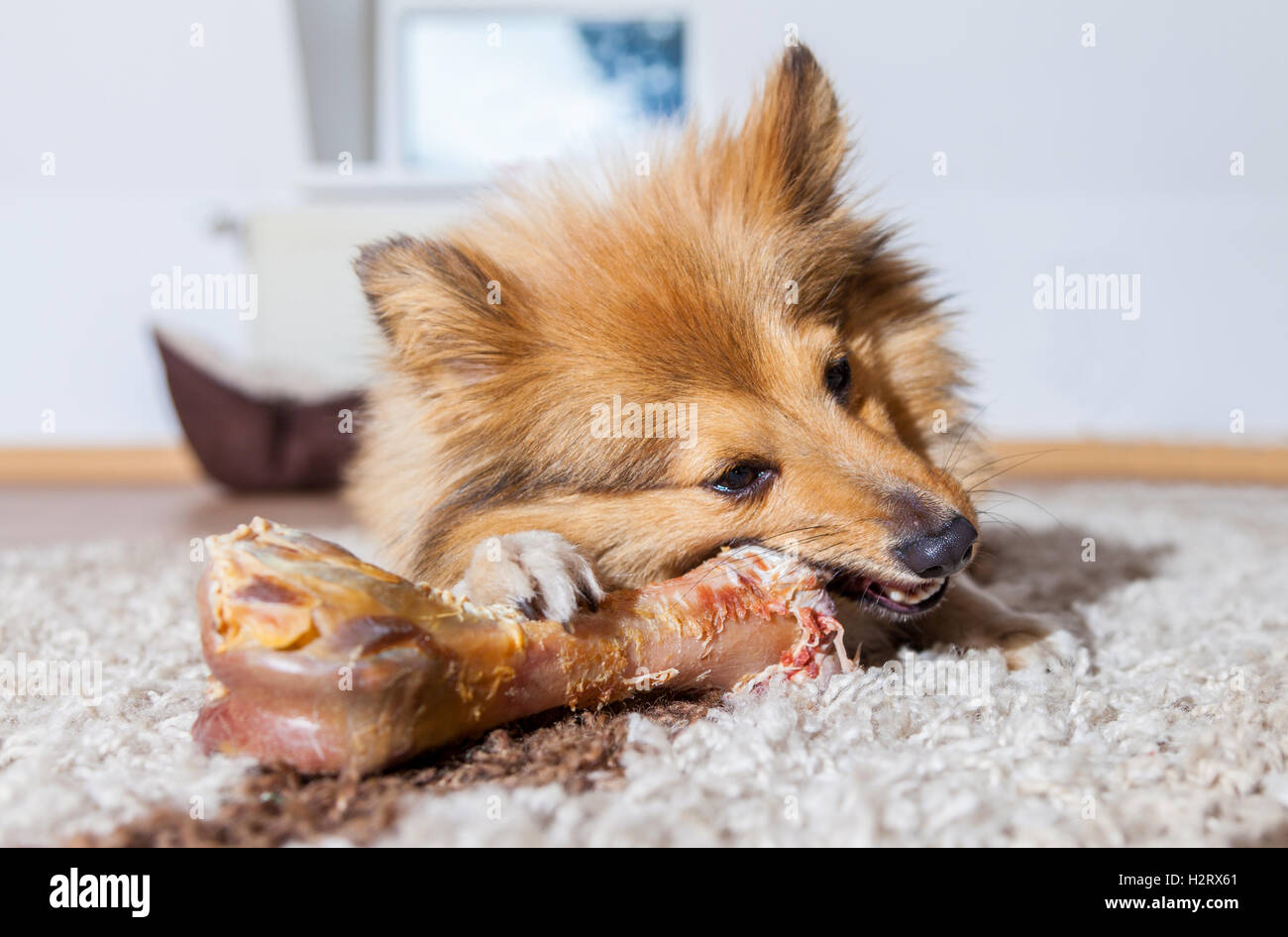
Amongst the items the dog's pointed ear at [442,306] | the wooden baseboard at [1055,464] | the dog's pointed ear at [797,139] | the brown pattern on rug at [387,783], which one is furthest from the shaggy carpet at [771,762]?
the wooden baseboard at [1055,464]

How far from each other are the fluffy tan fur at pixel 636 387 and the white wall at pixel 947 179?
329 cm

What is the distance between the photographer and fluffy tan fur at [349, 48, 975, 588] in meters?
1.61

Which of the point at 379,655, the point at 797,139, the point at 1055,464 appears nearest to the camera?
the point at 379,655

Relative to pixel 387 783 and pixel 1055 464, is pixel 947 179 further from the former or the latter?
pixel 387 783

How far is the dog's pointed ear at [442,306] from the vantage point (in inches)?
63.6

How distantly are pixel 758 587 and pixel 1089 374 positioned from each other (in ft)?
15.8

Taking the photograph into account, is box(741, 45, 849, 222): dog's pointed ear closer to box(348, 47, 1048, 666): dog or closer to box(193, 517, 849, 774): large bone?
box(348, 47, 1048, 666): dog

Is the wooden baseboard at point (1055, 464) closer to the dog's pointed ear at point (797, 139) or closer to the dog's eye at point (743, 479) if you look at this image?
the dog's pointed ear at point (797, 139)

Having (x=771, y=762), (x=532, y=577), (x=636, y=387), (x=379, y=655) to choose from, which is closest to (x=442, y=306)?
(x=636, y=387)

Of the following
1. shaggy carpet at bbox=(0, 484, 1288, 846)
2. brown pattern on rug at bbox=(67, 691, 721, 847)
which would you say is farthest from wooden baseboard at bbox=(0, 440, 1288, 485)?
brown pattern on rug at bbox=(67, 691, 721, 847)

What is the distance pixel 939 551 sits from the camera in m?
1.47

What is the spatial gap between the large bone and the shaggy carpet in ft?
0.15

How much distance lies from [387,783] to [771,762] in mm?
475

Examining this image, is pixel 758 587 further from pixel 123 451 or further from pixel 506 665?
pixel 123 451
